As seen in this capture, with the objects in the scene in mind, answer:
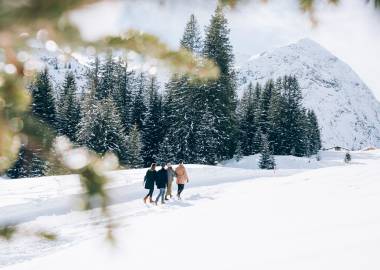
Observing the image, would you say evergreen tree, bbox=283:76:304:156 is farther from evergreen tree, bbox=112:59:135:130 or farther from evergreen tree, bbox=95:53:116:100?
evergreen tree, bbox=95:53:116:100

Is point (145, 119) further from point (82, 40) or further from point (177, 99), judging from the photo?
point (82, 40)

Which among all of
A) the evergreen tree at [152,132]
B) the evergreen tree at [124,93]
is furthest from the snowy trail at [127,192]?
the evergreen tree at [124,93]

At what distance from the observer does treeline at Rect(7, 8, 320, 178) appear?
35.7m

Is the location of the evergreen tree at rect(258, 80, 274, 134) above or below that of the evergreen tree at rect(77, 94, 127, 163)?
above

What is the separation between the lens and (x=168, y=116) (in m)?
44.8

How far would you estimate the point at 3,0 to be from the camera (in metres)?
1.04

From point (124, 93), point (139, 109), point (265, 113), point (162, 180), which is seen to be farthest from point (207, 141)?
point (162, 180)

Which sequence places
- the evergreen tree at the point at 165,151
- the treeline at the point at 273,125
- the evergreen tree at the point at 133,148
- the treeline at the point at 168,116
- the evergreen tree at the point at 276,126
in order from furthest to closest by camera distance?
the evergreen tree at the point at 276,126 → the treeline at the point at 273,125 → the evergreen tree at the point at 165,151 → the evergreen tree at the point at 133,148 → the treeline at the point at 168,116

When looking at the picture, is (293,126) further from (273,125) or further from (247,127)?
(247,127)

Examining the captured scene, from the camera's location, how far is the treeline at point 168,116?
35.7m

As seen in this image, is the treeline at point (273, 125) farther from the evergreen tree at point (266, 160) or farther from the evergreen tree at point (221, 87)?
the evergreen tree at point (221, 87)

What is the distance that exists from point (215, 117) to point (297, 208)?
29.5m

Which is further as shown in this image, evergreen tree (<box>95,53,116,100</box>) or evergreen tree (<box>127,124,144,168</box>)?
evergreen tree (<box>95,53,116,100</box>)

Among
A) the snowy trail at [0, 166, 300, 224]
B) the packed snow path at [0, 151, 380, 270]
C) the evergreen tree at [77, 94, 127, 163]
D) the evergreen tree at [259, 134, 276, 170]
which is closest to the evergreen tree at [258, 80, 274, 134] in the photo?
the evergreen tree at [259, 134, 276, 170]
